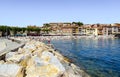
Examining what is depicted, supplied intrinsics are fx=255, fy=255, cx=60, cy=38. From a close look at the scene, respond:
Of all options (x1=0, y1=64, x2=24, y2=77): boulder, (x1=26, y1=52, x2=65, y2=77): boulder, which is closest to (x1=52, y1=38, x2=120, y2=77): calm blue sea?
(x1=26, y1=52, x2=65, y2=77): boulder

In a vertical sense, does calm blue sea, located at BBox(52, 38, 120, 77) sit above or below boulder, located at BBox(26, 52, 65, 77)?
below

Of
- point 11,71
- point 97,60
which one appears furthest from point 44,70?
point 97,60

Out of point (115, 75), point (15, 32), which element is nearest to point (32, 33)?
point (15, 32)

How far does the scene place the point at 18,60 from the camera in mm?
16297

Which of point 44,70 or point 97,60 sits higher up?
point 44,70

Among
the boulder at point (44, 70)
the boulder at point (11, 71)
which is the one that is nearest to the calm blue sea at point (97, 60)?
the boulder at point (44, 70)

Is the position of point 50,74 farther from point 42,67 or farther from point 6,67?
point 6,67

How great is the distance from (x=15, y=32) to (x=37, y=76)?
140 metres

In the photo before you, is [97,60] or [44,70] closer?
[44,70]

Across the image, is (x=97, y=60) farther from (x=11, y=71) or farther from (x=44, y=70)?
(x=11, y=71)

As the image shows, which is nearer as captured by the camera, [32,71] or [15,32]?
[32,71]

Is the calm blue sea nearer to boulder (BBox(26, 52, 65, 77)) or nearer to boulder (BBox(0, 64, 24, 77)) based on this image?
boulder (BBox(26, 52, 65, 77))

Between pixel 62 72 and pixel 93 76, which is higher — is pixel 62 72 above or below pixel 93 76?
above

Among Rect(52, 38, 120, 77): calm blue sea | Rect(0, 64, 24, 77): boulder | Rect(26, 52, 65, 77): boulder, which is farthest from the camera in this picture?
Rect(52, 38, 120, 77): calm blue sea
